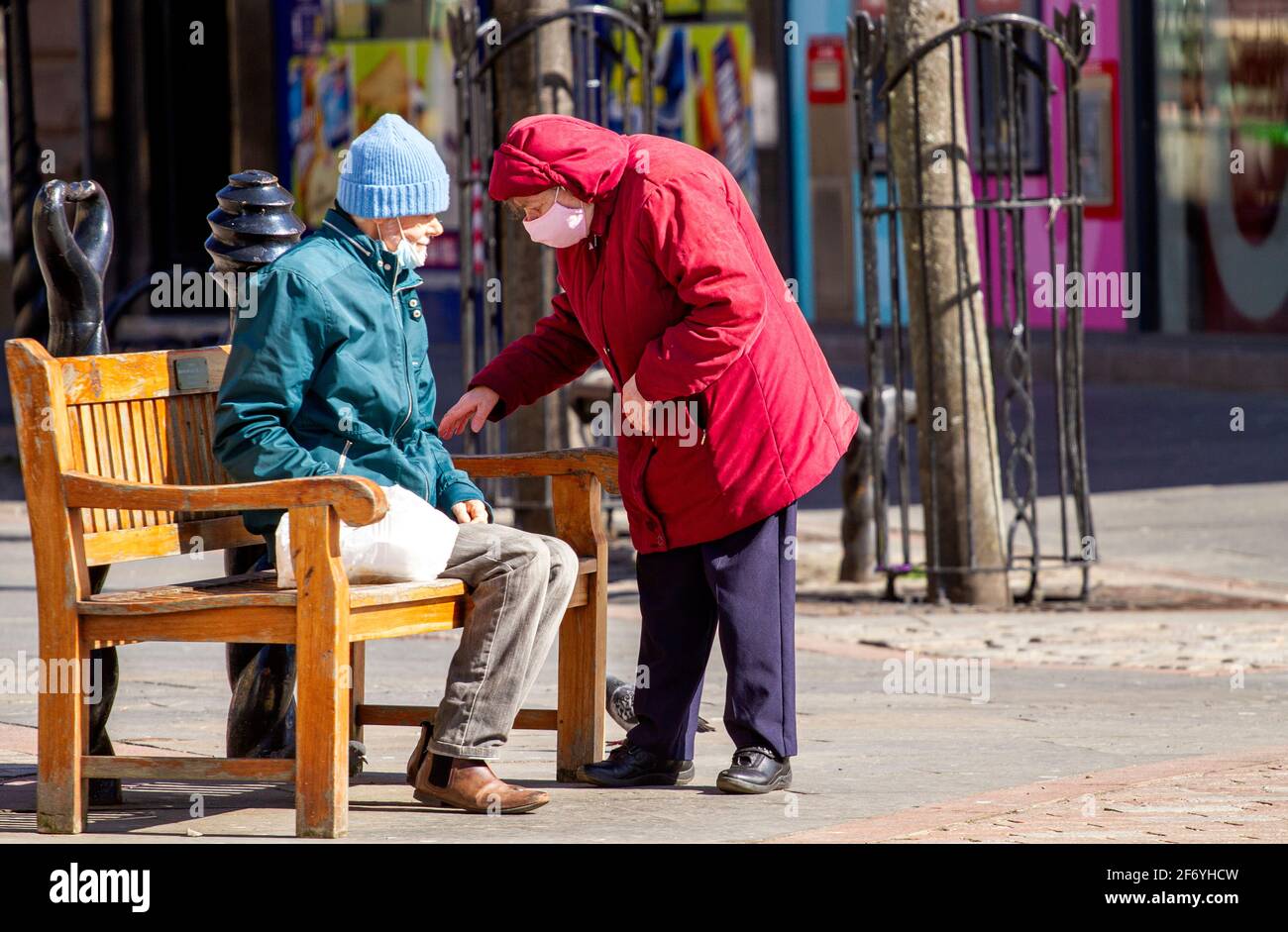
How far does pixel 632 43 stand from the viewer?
1939 cm

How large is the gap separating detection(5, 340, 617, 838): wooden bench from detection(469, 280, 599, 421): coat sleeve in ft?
2.45

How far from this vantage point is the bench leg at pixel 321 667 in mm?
4594

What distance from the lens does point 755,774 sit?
17.3 feet

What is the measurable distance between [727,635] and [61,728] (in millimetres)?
1523

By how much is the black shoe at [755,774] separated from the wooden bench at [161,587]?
0.78 meters

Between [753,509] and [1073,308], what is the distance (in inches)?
149

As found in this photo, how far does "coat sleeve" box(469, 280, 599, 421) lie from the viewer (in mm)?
5559

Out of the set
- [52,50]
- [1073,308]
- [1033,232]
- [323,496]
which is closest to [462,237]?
[1073,308]

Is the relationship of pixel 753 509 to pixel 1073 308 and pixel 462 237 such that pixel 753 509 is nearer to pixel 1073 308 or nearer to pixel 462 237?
pixel 1073 308

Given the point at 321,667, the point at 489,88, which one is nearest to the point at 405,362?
the point at 321,667

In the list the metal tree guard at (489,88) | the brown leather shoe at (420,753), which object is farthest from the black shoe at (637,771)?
the metal tree guard at (489,88)

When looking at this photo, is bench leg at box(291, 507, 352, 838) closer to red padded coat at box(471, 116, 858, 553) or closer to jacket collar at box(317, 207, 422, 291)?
jacket collar at box(317, 207, 422, 291)

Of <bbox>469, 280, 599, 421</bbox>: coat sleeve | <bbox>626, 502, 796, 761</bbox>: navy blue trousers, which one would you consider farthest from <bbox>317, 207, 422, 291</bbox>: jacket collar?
<bbox>626, 502, 796, 761</bbox>: navy blue trousers

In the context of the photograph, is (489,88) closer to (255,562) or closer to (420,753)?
(255,562)
